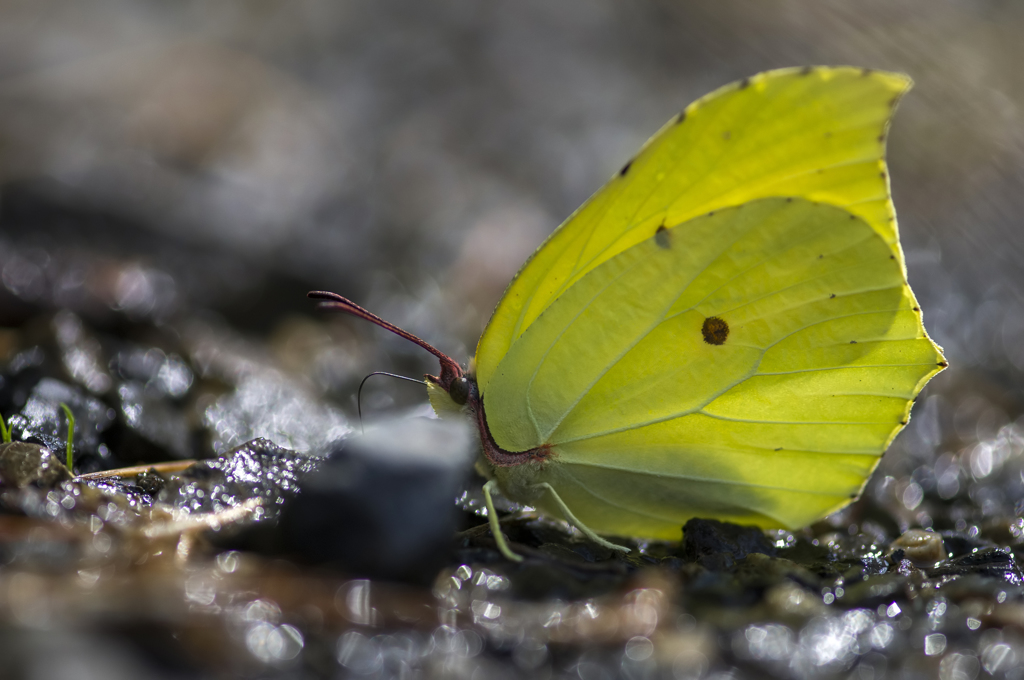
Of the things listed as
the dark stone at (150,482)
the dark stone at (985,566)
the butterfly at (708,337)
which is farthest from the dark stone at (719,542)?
the dark stone at (150,482)

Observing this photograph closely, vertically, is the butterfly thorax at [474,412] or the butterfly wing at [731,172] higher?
the butterfly wing at [731,172]

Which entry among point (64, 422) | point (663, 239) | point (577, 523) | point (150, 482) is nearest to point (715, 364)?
point (663, 239)

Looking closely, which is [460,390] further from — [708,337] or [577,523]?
[708,337]

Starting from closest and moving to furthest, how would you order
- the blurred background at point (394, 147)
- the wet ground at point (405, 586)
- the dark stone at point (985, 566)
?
the wet ground at point (405, 586) < the dark stone at point (985, 566) < the blurred background at point (394, 147)

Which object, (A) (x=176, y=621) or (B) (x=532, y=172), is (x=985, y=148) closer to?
(B) (x=532, y=172)

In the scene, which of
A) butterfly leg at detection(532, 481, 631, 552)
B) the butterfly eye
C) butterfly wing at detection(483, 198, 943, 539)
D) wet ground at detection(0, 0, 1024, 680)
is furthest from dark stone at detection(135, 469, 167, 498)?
butterfly leg at detection(532, 481, 631, 552)

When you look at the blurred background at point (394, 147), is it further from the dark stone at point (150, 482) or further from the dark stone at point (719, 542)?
the dark stone at point (719, 542)
